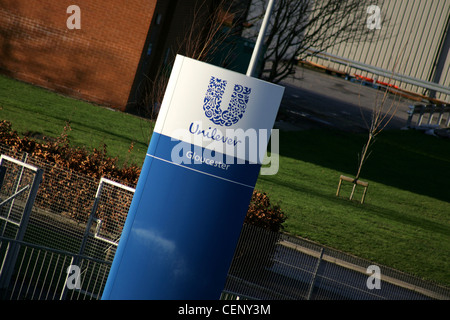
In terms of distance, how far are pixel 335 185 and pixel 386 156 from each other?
6756 millimetres

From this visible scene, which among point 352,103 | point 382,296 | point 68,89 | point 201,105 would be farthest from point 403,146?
point 201,105

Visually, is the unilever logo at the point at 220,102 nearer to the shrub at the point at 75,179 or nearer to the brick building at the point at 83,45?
the shrub at the point at 75,179

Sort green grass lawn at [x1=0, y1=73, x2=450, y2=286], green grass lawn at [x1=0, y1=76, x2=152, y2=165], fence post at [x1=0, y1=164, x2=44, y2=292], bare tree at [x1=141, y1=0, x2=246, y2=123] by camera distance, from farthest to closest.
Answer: green grass lawn at [x1=0, y1=76, x2=152, y2=165] → green grass lawn at [x1=0, y1=73, x2=450, y2=286] → bare tree at [x1=141, y1=0, x2=246, y2=123] → fence post at [x1=0, y1=164, x2=44, y2=292]

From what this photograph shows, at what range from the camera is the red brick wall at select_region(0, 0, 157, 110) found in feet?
79.3

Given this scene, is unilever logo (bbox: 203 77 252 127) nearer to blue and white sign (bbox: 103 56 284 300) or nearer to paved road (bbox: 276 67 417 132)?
blue and white sign (bbox: 103 56 284 300)

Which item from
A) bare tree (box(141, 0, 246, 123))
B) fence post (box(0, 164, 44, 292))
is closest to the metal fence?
fence post (box(0, 164, 44, 292))

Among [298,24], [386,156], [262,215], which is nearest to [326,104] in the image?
[298,24]

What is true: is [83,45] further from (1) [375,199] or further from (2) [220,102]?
(2) [220,102]

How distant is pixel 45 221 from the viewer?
40.4ft

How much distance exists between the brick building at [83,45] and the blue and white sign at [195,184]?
17395mm

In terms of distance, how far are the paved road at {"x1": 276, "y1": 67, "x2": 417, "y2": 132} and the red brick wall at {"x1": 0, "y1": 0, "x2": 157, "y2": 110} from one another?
339 inches
